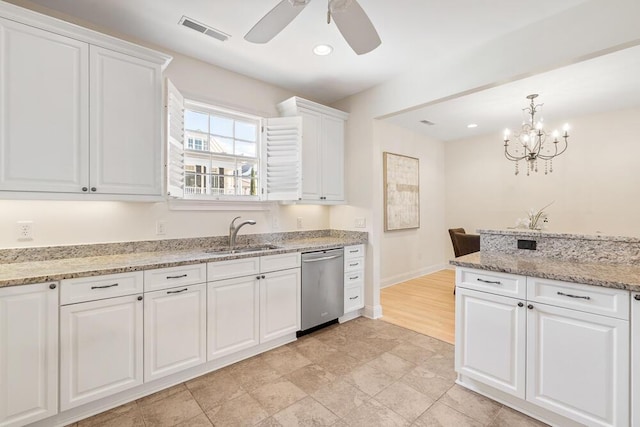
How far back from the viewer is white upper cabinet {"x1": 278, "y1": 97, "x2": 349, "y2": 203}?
3.17 metres

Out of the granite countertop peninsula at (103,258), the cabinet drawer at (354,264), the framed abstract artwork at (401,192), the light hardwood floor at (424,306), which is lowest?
the light hardwood floor at (424,306)

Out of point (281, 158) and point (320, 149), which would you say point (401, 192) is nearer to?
point (320, 149)

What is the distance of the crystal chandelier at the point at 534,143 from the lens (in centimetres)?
371

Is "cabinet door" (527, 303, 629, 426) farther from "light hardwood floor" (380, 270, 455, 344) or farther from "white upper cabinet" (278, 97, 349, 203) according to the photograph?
"white upper cabinet" (278, 97, 349, 203)

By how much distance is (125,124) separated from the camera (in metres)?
2.09

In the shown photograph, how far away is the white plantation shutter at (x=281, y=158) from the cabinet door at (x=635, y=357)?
8.37 ft

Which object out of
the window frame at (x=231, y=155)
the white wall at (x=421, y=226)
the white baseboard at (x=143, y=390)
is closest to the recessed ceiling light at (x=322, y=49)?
the window frame at (x=231, y=155)

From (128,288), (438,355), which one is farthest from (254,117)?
(438,355)

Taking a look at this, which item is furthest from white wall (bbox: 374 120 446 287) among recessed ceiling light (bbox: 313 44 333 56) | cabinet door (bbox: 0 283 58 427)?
cabinet door (bbox: 0 283 58 427)

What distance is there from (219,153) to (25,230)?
5.21ft

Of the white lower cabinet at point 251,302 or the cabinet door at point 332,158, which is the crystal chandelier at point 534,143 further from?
the white lower cabinet at point 251,302

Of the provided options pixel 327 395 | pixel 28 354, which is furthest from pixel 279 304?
pixel 28 354

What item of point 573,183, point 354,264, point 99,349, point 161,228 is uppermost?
point 573,183

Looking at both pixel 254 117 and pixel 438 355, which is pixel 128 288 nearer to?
pixel 254 117
